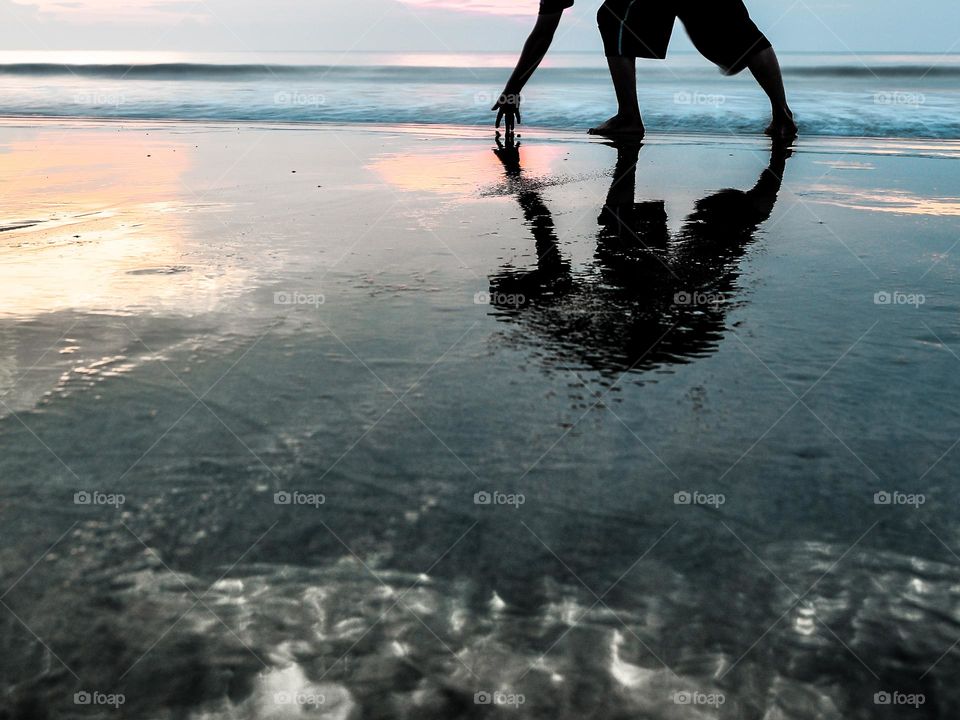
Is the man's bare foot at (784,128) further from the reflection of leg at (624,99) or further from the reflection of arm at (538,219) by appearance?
the reflection of arm at (538,219)

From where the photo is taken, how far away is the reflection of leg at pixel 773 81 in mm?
6840

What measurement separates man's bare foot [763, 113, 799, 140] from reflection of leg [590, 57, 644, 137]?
1197 millimetres

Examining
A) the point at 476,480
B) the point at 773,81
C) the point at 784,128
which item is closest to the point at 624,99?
the point at 773,81

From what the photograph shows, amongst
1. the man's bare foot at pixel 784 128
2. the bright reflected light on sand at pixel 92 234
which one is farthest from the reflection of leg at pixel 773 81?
the bright reflected light on sand at pixel 92 234

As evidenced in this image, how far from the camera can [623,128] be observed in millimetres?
7844

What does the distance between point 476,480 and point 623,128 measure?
6.81 m

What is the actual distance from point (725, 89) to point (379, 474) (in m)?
16.3

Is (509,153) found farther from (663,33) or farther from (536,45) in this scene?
(663,33)

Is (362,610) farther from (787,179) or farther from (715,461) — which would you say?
(787,179)

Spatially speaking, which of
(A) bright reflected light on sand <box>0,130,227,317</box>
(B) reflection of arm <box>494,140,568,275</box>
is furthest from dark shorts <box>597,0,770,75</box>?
(A) bright reflected light on sand <box>0,130,227,317</box>

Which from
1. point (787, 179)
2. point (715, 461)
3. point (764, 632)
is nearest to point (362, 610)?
point (764, 632)

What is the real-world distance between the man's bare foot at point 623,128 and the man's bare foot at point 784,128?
118 cm

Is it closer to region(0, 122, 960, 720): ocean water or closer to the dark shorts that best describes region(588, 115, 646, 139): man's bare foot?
the dark shorts

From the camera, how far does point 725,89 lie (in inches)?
642
